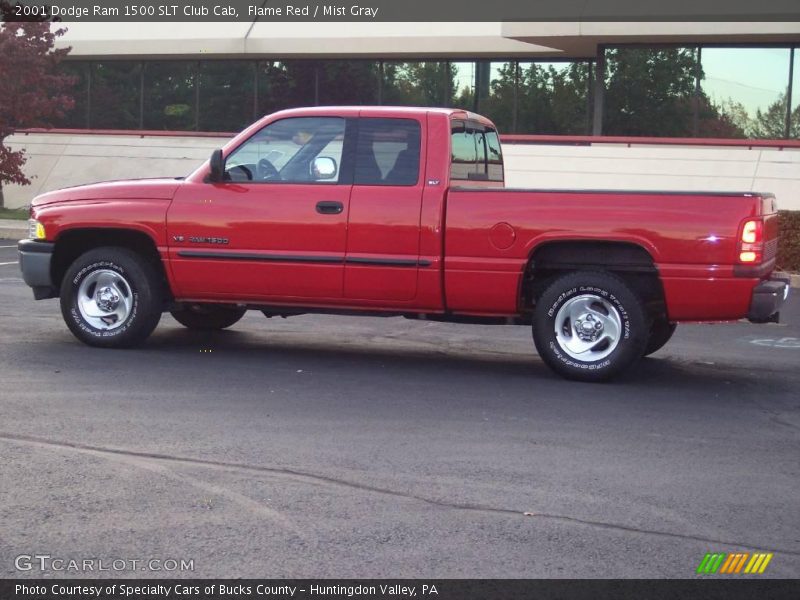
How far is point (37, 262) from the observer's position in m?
9.89

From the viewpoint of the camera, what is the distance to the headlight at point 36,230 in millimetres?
9914

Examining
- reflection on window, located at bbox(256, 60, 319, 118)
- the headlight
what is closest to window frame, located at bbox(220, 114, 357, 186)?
the headlight

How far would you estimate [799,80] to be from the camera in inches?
1014

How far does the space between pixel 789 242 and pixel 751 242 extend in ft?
31.9

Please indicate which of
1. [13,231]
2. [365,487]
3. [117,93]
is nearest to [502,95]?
[117,93]

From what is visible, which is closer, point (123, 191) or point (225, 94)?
point (123, 191)

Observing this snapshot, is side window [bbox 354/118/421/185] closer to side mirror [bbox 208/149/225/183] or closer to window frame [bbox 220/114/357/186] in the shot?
window frame [bbox 220/114/357/186]

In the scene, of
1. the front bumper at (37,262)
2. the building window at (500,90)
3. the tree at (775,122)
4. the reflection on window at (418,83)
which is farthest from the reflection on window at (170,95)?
the front bumper at (37,262)

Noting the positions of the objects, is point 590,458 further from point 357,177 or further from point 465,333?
point 465,333

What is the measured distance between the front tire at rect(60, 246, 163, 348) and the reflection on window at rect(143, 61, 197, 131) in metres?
22.5

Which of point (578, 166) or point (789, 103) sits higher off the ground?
point (789, 103)

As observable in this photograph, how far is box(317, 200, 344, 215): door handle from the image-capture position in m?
9.14

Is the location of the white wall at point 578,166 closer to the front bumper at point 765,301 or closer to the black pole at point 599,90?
the black pole at point 599,90

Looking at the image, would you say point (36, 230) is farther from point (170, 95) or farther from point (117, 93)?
point (117, 93)
